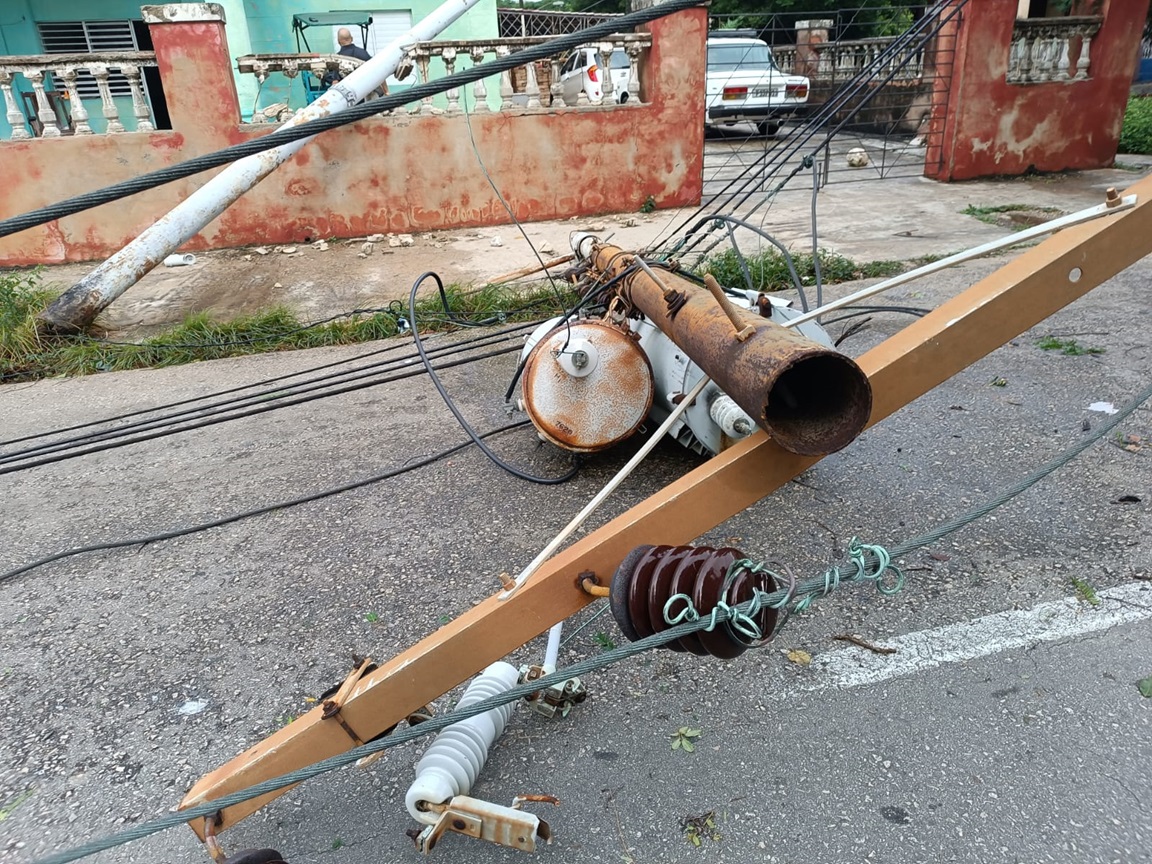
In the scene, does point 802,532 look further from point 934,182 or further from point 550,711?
point 934,182

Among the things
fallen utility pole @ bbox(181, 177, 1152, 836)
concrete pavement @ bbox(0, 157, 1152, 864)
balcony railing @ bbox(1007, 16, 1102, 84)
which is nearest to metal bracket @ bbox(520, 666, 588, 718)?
concrete pavement @ bbox(0, 157, 1152, 864)

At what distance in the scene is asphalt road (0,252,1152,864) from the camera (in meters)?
1.86

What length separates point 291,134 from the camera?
2006 mm

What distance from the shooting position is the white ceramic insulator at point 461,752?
65.4 inches

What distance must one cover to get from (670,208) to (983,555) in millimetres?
6932

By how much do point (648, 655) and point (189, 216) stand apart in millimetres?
5795

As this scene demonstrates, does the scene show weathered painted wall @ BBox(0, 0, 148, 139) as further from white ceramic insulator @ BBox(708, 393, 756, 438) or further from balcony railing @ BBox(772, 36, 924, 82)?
white ceramic insulator @ BBox(708, 393, 756, 438)

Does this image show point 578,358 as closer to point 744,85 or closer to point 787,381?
point 787,381

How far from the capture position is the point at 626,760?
80.7 inches

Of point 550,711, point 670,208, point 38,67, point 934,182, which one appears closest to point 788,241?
point 670,208

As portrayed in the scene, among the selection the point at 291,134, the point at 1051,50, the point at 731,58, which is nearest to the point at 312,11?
the point at 731,58

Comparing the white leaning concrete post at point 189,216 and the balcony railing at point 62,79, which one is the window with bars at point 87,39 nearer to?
the balcony railing at point 62,79

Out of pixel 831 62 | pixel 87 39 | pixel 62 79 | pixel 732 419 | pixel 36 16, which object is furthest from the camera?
pixel 831 62

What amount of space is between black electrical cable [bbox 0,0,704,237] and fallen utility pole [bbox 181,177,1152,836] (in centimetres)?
117
